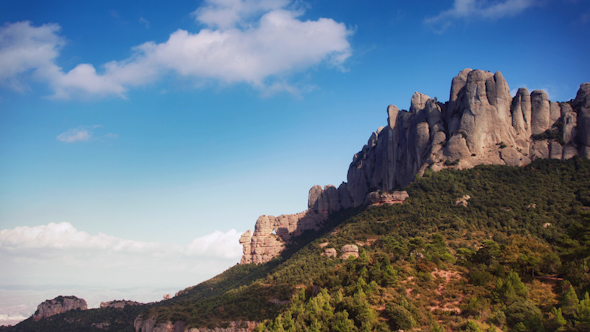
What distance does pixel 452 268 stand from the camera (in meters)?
52.8

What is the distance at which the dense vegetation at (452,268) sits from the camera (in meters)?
40.3

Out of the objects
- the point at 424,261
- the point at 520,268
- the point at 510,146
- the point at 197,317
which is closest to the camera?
the point at 520,268

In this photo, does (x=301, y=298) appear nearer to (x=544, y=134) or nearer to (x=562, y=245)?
(x=562, y=245)

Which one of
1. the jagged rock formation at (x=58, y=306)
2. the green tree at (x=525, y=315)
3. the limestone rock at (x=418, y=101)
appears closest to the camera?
the green tree at (x=525, y=315)

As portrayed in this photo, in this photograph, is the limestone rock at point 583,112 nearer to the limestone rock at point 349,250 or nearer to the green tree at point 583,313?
the limestone rock at point 349,250

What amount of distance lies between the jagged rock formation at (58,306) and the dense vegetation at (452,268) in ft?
159

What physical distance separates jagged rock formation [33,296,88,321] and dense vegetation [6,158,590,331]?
48526 mm

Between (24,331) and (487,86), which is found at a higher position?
(487,86)

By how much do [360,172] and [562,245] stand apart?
98.5 metres

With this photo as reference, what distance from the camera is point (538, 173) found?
97.5 meters

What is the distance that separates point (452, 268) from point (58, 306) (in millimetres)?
124882

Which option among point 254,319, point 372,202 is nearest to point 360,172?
point 372,202

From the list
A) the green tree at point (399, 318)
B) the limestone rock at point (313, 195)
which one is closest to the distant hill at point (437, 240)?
the green tree at point (399, 318)

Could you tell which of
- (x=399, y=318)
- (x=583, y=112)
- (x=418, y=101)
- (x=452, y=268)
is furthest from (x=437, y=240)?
(x=418, y=101)
